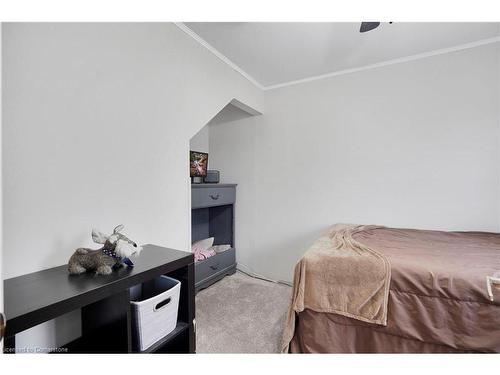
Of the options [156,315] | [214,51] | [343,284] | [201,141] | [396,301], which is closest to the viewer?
[156,315]

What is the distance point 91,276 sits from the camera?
990 millimetres

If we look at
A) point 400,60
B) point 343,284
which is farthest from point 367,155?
point 343,284

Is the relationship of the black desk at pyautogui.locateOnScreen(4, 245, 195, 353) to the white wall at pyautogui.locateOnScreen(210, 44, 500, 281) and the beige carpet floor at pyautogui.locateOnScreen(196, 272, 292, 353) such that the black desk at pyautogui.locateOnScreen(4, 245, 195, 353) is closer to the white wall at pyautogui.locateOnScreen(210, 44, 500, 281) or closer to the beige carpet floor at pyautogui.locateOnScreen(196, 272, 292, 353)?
the beige carpet floor at pyautogui.locateOnScreen(196, 272, 292, 353)

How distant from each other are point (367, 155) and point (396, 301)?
58.4 inches

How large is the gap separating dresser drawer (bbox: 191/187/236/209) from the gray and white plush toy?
107cm

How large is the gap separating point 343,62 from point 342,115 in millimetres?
483

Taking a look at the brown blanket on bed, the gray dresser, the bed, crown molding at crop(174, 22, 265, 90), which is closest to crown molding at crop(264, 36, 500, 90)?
crown molding at crop(174, 22, 265, 90)

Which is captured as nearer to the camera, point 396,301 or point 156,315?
point 156,315

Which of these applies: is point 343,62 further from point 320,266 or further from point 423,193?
point 320,266

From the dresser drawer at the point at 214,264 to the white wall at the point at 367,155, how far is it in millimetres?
284

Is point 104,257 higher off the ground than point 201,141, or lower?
lower

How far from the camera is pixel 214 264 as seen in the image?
2441 millimetres

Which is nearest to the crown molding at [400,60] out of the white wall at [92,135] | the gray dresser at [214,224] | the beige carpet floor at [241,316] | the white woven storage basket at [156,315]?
the white wall at [92,135]

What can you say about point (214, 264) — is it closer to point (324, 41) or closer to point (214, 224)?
point (214, 224)
